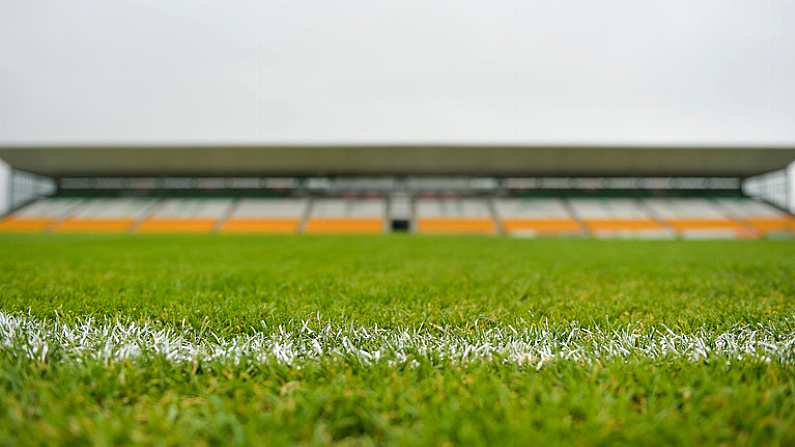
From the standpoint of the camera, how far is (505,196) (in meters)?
22.7

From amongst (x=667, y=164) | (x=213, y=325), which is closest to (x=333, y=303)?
(x=213, y=325)

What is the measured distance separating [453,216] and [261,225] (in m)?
10.7

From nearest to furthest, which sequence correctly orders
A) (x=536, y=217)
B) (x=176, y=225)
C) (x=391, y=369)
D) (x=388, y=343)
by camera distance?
1. (x=391, y=369)
2. (x=388, y=343)
3. (x=176, y=225)
4. (x=536, y=217)

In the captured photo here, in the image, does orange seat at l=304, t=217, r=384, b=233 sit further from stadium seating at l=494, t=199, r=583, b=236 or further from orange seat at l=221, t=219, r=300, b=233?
stadium seating at l=494, t=199, r=583, b=236

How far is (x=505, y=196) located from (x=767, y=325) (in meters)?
22.2

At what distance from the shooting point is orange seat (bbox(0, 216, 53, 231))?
Answer: 60.3ft

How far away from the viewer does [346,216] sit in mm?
20938

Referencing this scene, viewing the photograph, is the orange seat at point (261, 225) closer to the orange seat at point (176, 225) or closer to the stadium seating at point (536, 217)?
the orange seat at point (176, 225)

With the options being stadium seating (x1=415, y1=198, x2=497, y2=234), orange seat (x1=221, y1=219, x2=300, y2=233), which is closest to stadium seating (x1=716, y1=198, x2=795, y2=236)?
stadium seating (x1=415, y1=198, x2=497, y2=234)

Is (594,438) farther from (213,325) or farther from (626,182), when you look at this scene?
(626,182)

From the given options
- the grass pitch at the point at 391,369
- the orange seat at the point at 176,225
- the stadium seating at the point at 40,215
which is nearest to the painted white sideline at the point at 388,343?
the grass pitch at the point at 391,369

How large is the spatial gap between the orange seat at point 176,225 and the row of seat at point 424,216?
0.05m

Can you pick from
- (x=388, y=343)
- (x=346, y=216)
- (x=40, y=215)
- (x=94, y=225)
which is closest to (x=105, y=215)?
(x=94, y=225)

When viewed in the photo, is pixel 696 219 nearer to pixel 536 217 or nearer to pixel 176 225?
pixel 536 217
